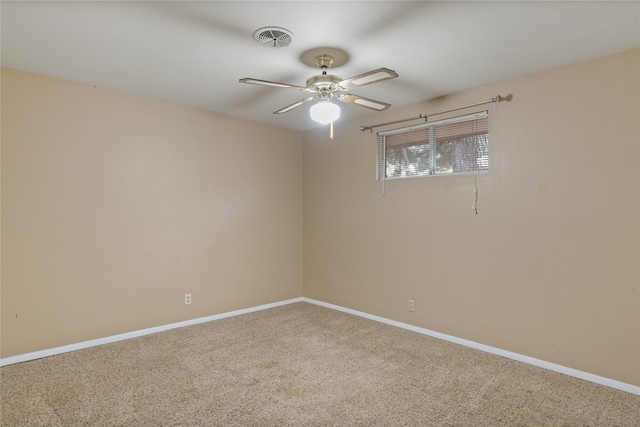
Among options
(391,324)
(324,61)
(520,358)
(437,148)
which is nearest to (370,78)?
(324,61)

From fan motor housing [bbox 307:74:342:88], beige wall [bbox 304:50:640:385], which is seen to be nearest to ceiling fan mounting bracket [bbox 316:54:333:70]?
fan motor housing [bbox 307:74:342:88]

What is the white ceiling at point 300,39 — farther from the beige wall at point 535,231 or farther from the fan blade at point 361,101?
the beige wall at point 535,231

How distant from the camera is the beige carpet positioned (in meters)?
2.13

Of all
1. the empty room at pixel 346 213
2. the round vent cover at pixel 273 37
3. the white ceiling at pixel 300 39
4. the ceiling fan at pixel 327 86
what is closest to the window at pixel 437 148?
the empty room at pixel 346 213

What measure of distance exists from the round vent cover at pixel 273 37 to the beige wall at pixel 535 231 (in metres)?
1.89

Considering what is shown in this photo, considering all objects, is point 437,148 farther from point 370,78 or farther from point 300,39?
point 300,39

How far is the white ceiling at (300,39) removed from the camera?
6.64 ft

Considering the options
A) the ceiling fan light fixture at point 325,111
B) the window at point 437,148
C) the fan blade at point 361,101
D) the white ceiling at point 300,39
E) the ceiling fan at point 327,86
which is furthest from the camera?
the window at point 437,148

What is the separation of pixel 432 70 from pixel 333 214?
2.25 m

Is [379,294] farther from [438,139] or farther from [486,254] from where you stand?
[438,139]

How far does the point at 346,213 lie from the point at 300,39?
97.7 inches

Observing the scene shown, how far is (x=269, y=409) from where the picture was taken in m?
2.21

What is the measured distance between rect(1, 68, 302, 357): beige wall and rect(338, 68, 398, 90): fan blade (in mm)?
2221

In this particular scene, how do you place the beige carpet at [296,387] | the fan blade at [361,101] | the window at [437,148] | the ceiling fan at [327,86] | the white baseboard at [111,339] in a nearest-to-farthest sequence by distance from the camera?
the beige carpet at [296,387]
the ceiling fan at [327,86]
the fan blade at [361,101]
the white baseboard at [111,339]
the window at [437,148]
